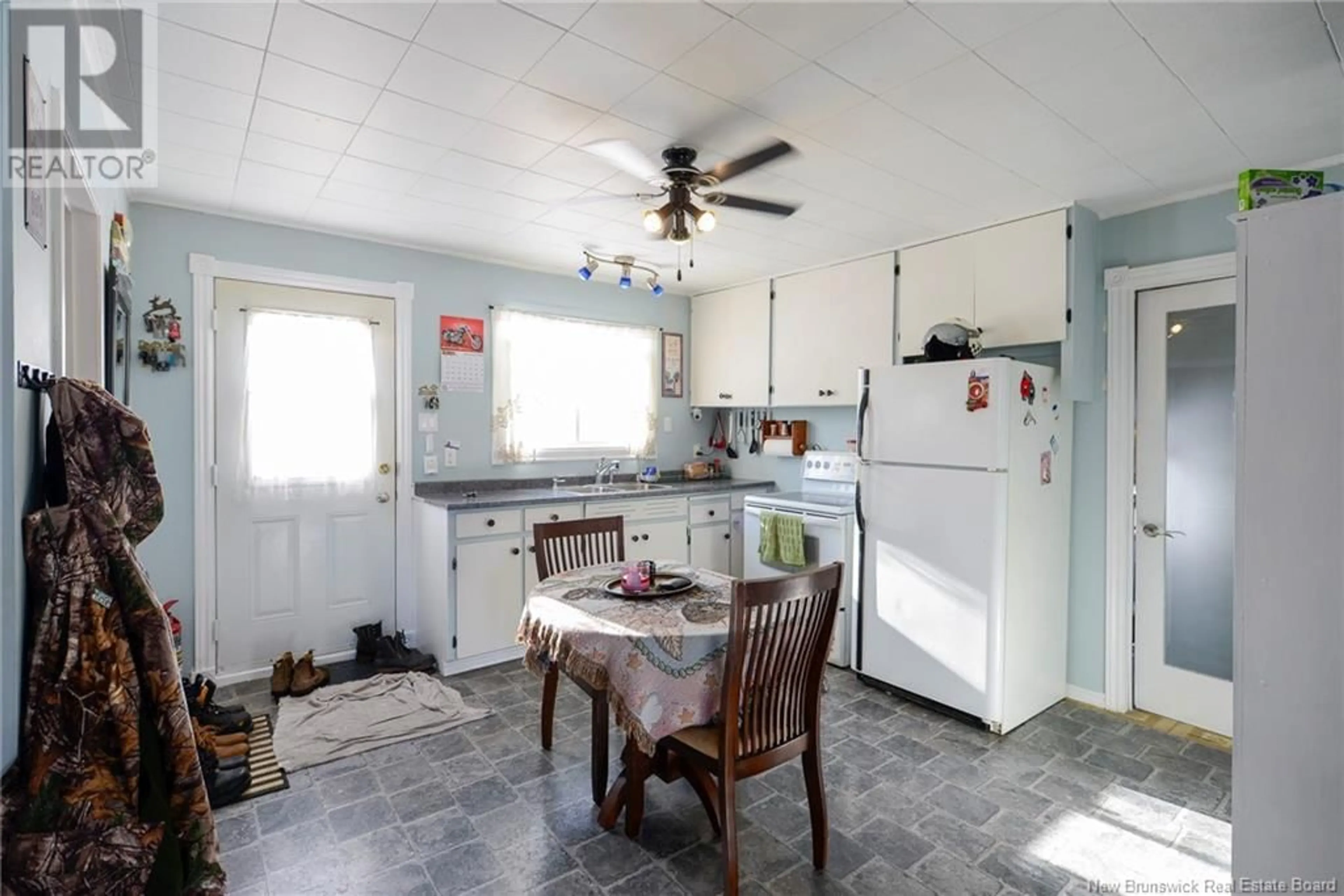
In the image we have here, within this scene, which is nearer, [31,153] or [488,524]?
[31,153]

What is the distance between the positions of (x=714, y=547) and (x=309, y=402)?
8.71 feet

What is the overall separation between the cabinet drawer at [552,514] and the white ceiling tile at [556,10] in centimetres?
252

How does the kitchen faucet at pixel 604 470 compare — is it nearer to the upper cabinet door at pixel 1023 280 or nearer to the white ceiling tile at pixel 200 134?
the upper cabinet door at pixel 1023 280

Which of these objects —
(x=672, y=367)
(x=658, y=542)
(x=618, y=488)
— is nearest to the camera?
(x=658, y=542)

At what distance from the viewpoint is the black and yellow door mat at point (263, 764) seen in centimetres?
242

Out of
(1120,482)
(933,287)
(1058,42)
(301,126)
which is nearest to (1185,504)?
(1120,482)

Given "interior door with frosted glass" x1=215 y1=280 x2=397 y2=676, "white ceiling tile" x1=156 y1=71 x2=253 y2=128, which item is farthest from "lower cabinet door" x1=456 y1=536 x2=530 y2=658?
"white ceiling tile" x1=156 y1=71 x2=253 y2=128

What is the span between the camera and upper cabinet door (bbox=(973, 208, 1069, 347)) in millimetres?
3064

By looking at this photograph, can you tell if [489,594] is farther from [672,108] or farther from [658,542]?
[672,108]

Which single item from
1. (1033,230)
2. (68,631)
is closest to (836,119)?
(1033,230)

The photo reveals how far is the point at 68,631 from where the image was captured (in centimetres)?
103

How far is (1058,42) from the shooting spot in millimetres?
1793

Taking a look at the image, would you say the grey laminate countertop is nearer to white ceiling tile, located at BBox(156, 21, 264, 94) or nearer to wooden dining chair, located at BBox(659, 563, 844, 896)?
wooden dining chair, located at BBox(659, 563, 844, 896)

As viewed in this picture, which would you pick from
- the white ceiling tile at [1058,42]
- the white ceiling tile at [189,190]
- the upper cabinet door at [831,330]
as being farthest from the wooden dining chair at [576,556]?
the white ceiling tile at [1058,42]
